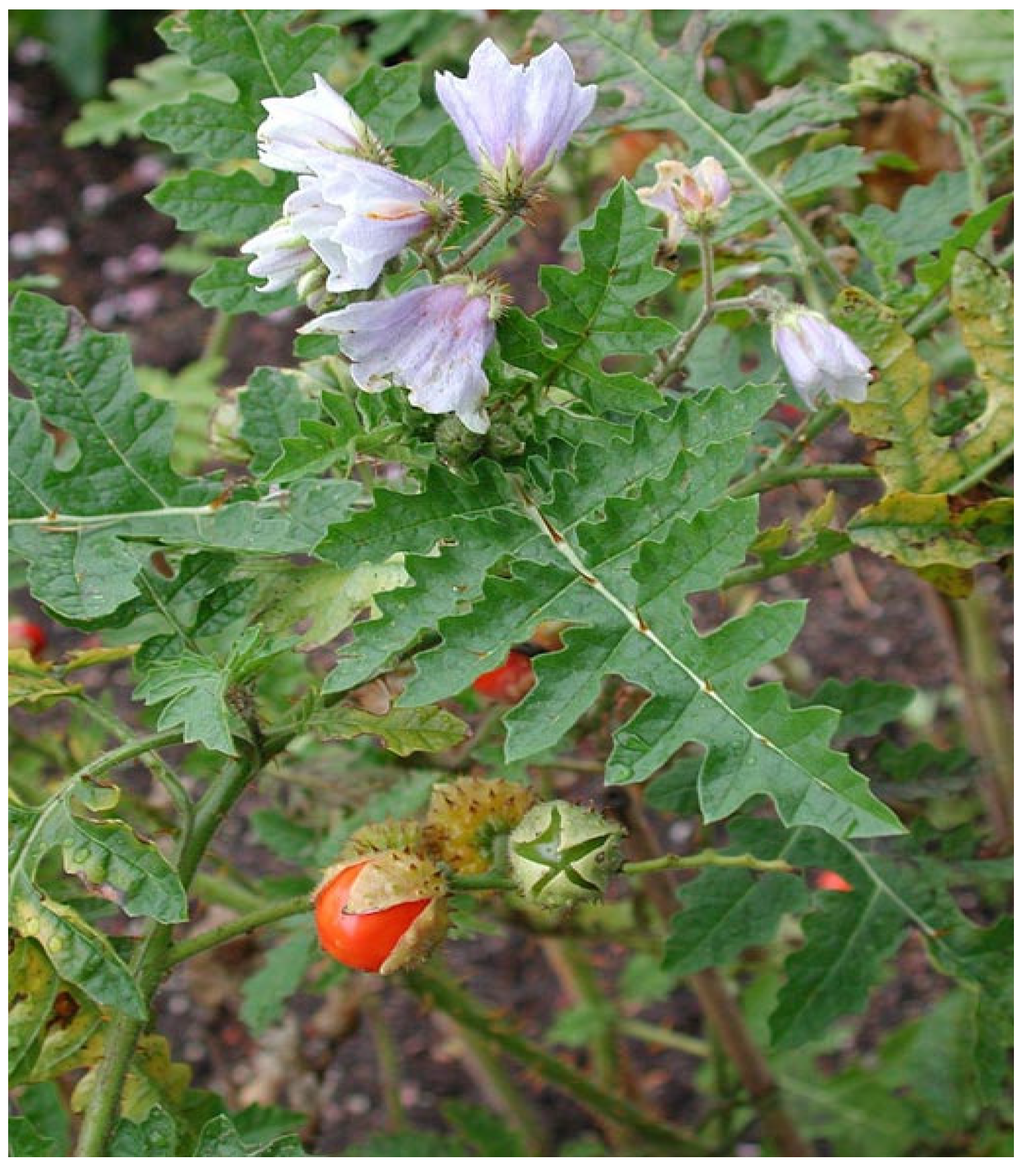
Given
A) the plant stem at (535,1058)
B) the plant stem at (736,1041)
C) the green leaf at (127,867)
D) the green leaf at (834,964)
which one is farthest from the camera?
the plant stem at (736,1041)

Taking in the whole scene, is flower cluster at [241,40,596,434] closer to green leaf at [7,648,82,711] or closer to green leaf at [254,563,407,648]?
green leaf at [254,563,407,648]

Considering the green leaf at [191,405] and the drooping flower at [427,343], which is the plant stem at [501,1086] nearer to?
the green leaf at [191,405]

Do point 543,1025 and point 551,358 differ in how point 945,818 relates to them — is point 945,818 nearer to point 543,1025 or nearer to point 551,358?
point 543,1025

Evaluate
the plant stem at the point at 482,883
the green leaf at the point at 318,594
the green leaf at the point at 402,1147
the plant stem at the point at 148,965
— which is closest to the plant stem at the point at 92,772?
the plant stem at the point at 148,965

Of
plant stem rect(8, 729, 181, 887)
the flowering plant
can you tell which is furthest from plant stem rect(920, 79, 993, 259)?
plant stem rect(8, 729, 181, 887)

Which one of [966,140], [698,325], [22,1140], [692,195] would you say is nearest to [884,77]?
[966,140]
